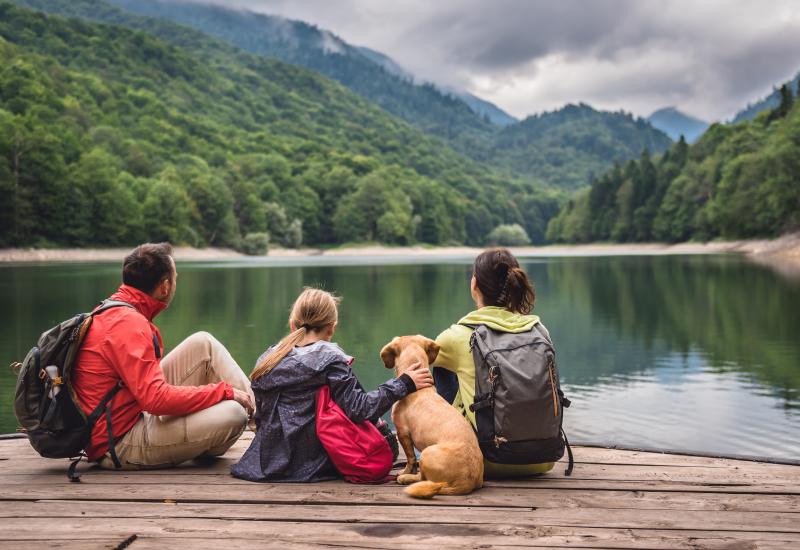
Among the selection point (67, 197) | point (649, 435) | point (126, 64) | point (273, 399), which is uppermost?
point (126, 64)

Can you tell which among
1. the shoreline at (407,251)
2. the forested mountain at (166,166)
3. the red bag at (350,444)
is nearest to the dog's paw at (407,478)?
the red bag at (350,444)

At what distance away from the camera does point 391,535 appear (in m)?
3.35

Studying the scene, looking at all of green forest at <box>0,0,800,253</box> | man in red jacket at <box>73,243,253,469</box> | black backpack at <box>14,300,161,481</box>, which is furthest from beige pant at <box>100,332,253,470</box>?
green forest at <box>0,0,800,253</box>

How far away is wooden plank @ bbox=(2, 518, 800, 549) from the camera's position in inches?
128

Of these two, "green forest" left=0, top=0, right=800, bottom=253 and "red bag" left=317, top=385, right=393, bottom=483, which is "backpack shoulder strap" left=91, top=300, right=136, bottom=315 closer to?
"red bag" left=317, top=385, right=393, bottom=483

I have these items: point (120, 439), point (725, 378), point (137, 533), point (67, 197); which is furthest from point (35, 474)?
point (67, 197)

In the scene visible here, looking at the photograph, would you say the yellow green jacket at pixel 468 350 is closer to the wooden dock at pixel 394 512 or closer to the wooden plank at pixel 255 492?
the wooden dock at pixel 394 512

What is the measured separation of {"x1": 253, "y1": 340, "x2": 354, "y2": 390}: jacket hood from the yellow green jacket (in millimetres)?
734

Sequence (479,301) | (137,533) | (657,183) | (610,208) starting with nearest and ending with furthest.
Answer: (137,533) → (479,301) → (657,183) → (610,208)

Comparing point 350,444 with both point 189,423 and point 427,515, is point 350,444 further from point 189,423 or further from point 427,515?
point 189,423

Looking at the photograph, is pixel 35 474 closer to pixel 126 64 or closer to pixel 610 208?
pixel 610 208

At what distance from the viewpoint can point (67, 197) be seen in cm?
7031

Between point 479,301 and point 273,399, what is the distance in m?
1.53

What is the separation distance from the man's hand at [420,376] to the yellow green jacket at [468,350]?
0.30 metres
